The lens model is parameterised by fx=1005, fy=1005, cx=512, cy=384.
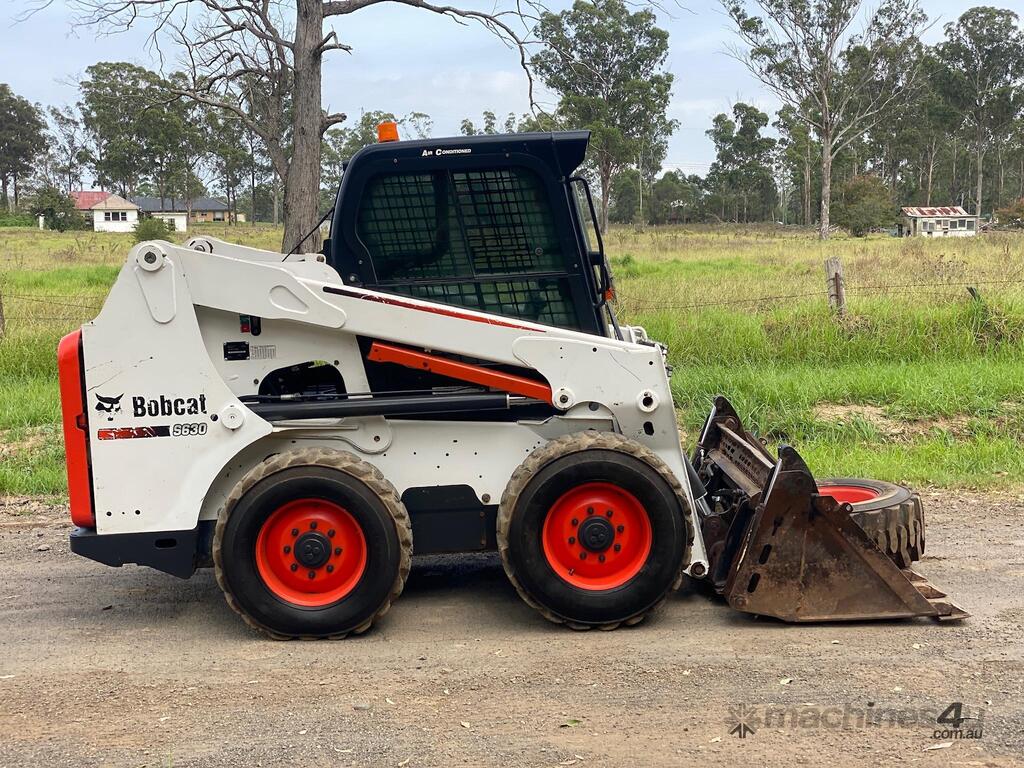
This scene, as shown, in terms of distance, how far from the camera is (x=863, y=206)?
5566cm

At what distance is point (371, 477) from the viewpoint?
478 cm

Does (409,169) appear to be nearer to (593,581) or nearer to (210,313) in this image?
(210,313)

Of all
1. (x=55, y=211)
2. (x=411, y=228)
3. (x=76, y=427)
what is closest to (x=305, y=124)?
(x=411, y=228)

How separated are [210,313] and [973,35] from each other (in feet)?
229

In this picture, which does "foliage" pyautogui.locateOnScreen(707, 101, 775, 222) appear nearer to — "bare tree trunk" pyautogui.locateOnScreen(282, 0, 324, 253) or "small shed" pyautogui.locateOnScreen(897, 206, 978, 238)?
"small shed" pyautogui.locateOnScreen(897, 206, 978, 238)

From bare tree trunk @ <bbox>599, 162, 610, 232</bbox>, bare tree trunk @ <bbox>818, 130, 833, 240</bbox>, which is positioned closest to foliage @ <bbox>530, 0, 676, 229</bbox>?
bare tree trunk @ <bbox>599, 162, 610, 232</bbox>

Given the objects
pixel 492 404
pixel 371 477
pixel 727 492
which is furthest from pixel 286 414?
pixel 727 492

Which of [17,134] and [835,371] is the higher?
[17,134]

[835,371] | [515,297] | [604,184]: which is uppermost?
[604,184]

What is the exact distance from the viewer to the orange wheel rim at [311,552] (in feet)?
15.8

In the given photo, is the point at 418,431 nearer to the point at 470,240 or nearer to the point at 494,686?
the point at 470,240

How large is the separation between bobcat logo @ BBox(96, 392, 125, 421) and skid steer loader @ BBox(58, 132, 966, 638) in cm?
1

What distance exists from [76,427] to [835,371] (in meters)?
7.73

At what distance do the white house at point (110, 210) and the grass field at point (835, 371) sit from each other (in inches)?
2909
